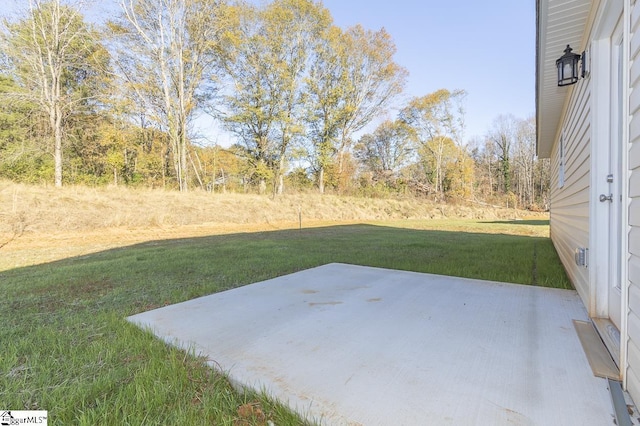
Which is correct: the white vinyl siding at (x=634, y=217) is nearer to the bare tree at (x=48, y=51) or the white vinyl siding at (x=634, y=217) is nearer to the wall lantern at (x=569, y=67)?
the wall lantern at (x=569, y=67)

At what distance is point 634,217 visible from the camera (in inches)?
45.9

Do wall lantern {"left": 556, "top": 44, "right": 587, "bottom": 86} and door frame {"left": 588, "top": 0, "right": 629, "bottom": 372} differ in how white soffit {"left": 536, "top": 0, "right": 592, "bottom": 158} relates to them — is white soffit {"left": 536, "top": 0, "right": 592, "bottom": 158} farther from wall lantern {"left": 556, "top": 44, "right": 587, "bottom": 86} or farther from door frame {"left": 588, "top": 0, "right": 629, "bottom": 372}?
door frame {"left": 588, "top": 0, "right": 629, "bottom": 372}

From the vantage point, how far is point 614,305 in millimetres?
1833

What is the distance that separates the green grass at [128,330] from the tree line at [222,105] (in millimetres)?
9384

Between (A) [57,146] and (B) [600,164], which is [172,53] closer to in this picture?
(A) [57,146]

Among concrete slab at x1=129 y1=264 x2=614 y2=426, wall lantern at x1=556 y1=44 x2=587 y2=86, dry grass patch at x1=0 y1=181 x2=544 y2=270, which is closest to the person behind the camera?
concrete slab at x1=129 y1=264 x2=614 y2=426

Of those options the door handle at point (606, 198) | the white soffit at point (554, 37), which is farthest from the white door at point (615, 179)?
the white soffit at point (554, 37)

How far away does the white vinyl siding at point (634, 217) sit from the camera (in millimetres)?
1129

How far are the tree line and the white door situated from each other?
1337 centimetres

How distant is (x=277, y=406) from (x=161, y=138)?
→ 612 inches

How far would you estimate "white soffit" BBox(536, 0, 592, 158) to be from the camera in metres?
2.16

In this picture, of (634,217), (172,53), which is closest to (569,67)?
(634,217)

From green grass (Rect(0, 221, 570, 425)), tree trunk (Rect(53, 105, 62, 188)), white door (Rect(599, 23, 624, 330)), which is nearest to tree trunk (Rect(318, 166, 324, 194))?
tree trunk (Rect(53, 105, 62, 188))

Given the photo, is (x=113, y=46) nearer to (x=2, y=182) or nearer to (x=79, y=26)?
(x=79, y=26)
